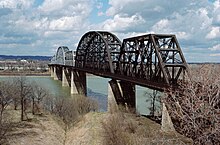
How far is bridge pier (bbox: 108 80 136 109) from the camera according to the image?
5166 centimetres

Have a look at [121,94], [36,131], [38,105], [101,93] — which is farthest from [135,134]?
[101,93]

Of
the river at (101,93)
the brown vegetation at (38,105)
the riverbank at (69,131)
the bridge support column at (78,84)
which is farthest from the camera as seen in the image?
the bridge support column at (78,84)

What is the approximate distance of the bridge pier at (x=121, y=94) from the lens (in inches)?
2034

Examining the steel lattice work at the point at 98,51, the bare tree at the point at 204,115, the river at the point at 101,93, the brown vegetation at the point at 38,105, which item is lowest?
the river at the point at 101,93

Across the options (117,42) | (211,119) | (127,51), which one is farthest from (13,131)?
(117,42)

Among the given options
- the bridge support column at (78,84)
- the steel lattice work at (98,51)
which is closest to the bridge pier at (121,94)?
the steel lattice work at (98,51)

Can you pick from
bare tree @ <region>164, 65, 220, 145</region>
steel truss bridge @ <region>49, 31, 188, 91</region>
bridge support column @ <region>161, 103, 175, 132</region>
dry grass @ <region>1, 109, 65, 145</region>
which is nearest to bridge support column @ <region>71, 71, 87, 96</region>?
steel truss bridge @ <region>49, 31, 188, 91</region>

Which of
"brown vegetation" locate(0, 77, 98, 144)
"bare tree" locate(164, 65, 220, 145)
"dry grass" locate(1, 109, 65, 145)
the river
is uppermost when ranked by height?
"bare tree" locate(164, 65, 220, 145)

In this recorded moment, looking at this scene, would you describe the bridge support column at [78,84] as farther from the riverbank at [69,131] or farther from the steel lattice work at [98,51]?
the riverbank at [69,131]

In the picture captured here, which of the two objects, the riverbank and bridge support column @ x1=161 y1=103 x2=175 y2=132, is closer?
bridge support column @ x1=161 y1=103 x2=175 y2=132

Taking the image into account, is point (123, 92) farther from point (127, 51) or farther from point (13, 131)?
point (13, 131)

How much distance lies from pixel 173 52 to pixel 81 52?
217 feet

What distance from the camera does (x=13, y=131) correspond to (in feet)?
119

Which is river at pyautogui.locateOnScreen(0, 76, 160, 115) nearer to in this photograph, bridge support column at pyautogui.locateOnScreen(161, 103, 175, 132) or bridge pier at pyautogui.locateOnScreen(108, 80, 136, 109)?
bridge pier at pyautogui.locateOnScreen(108, 80, 136, 109)
